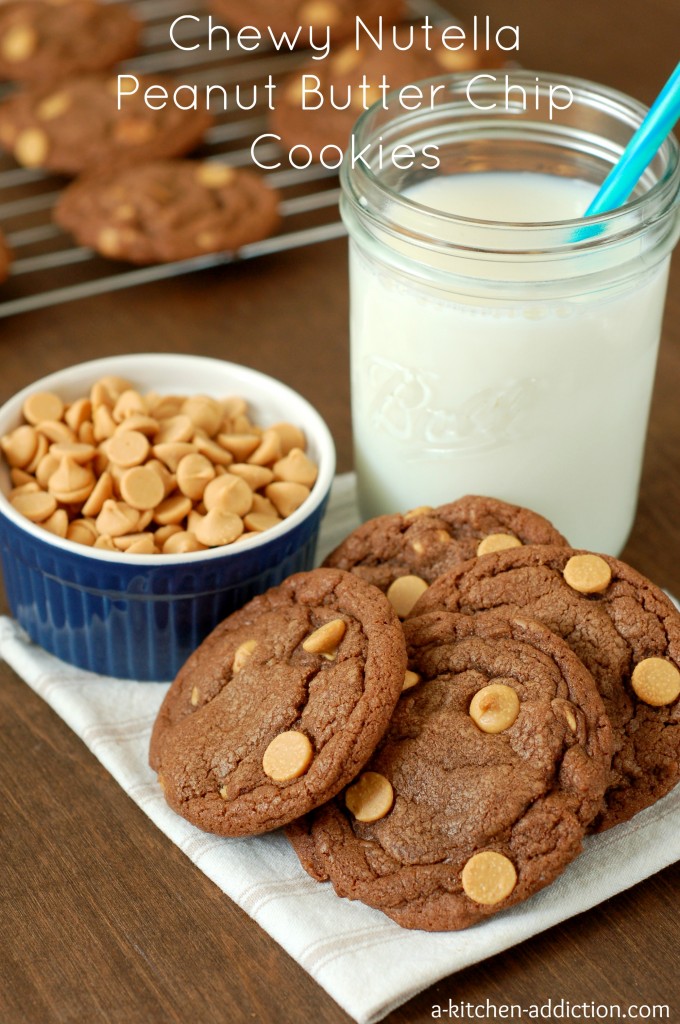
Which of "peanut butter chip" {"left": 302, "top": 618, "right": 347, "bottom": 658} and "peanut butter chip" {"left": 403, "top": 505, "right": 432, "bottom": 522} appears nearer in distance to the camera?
"peanut butter chip" {"left": 302, "top": 618, "right": 347, "bottom": 658}

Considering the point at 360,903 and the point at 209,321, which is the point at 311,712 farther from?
the point at 209,321

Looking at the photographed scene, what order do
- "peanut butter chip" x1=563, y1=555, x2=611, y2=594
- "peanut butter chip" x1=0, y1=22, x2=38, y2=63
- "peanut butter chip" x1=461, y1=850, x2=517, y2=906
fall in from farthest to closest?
"peanut butter chip" x1=0, y1=22, x2=38, y2=63, "peanut butter chip" x1=563, y1=555, x2=611, y2=594, "peanut butter chip" x1=461, y1=850, x2=517, y2=906

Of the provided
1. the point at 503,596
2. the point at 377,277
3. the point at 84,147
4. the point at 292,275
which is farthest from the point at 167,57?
the point at 503,596

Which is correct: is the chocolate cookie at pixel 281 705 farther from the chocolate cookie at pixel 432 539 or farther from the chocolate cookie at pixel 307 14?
the chocolate cookie at pixel 307 14

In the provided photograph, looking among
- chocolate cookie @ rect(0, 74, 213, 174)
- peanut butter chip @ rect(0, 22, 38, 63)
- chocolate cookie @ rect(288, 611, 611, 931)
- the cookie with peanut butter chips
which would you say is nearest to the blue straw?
chocolate cookie @ rect(288, 611, 611, 931)

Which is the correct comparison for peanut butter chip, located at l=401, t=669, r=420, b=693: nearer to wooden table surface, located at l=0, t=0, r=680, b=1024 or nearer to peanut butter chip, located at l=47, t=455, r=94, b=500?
wooden table surface, located at l=0, t=0, r=680, b=1024

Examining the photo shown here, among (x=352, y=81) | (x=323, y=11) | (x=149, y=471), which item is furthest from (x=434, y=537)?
(x=323, y=11)

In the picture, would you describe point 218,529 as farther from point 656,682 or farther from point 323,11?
point 323,11
